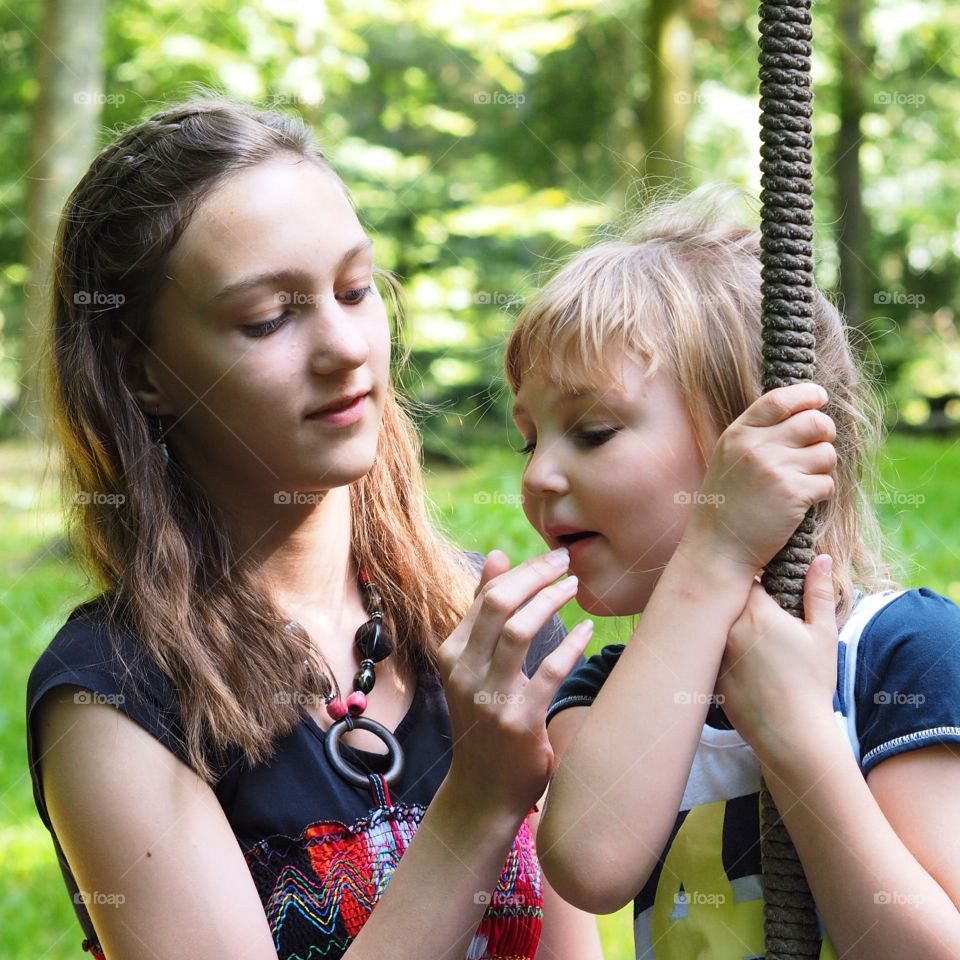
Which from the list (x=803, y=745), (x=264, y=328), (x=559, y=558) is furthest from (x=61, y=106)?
(x=803, y=745)

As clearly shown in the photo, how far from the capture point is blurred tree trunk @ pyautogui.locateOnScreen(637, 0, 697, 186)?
9.20 m

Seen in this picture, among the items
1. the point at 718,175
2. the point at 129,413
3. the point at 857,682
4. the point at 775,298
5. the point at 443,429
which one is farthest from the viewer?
the point at 718,175

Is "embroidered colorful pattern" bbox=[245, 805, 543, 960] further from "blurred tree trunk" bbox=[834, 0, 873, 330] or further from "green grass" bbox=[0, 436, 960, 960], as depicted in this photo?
"blurred tree trunk" bbox=[834, 0, 873, 330]

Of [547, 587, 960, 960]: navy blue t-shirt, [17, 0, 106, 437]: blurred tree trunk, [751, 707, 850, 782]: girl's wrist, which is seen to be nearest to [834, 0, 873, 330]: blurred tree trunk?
[17, 0, 106, 437]: blurred tree trunk

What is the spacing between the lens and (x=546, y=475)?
Result: 5.78ft

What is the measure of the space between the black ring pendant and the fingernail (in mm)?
493

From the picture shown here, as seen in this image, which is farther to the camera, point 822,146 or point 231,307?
point 822,146

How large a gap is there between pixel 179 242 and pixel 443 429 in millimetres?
9863

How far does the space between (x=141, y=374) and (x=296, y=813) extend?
79cm

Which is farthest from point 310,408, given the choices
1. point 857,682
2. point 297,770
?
point 857,682

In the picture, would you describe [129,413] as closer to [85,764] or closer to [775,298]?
[85,764]

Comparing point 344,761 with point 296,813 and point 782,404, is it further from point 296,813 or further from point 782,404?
point 782,404

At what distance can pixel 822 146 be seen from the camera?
16953 mm

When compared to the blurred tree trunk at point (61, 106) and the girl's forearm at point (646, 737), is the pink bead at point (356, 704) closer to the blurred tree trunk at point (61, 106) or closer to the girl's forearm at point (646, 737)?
the girl's forearm at point (646, 737)
